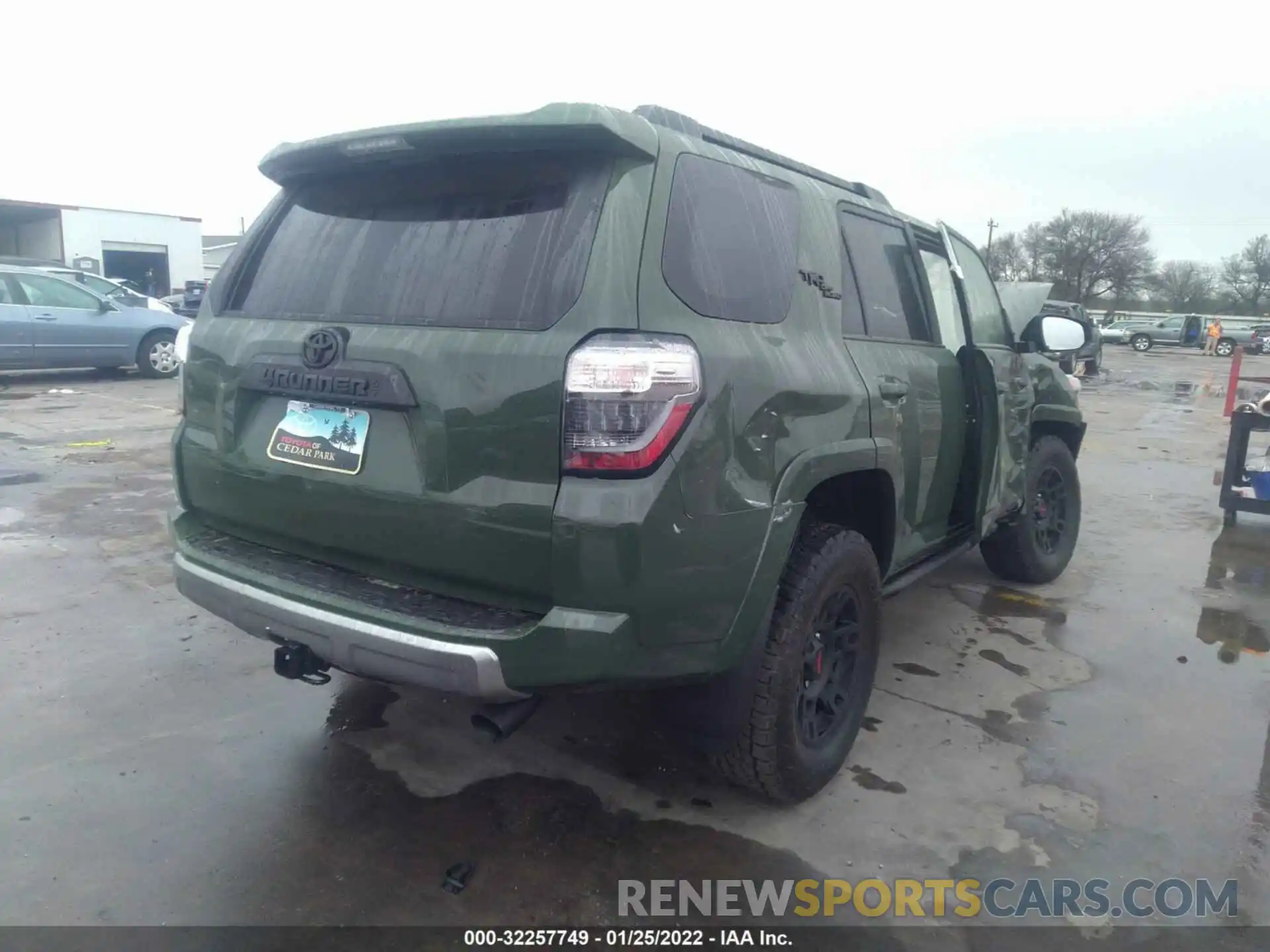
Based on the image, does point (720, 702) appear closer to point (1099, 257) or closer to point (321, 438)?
point (321, 438)

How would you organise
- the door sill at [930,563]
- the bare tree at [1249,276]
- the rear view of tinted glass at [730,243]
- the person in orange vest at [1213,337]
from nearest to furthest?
1. the rear view of tinted glass at [730,243]
2. the door sill at [930,563]
3. the person in orange vest at [1213,337]
4. the bare tree at [1249,276]

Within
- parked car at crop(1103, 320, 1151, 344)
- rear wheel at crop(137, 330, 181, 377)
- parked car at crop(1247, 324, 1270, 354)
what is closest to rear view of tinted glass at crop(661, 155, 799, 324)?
rear wheel at crop(137, 330, 181, 377)

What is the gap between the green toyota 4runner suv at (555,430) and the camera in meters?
2.12

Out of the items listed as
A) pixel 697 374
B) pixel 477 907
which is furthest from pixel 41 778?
pixel 697 374

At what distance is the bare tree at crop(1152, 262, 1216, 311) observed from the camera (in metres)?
62.9

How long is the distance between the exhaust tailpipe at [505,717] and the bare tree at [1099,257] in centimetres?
6851

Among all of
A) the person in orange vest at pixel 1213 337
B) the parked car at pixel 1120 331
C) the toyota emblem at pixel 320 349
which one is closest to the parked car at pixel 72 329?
the toyota emblem at pixel 320 349

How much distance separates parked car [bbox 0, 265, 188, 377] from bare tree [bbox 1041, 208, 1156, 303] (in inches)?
2441

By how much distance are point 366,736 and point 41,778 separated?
0.95 meters

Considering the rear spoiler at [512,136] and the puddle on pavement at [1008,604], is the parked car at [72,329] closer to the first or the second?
the rear spoiler at [512,136]

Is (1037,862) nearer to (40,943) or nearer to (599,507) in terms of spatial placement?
(599,507)

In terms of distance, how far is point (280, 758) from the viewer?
9.77ft

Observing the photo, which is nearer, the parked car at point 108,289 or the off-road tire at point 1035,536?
the off-road tire at point 1035,536

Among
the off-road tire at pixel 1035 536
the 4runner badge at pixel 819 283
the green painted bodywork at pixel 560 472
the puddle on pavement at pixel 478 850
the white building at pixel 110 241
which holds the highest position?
the white building at pixel 110 241
